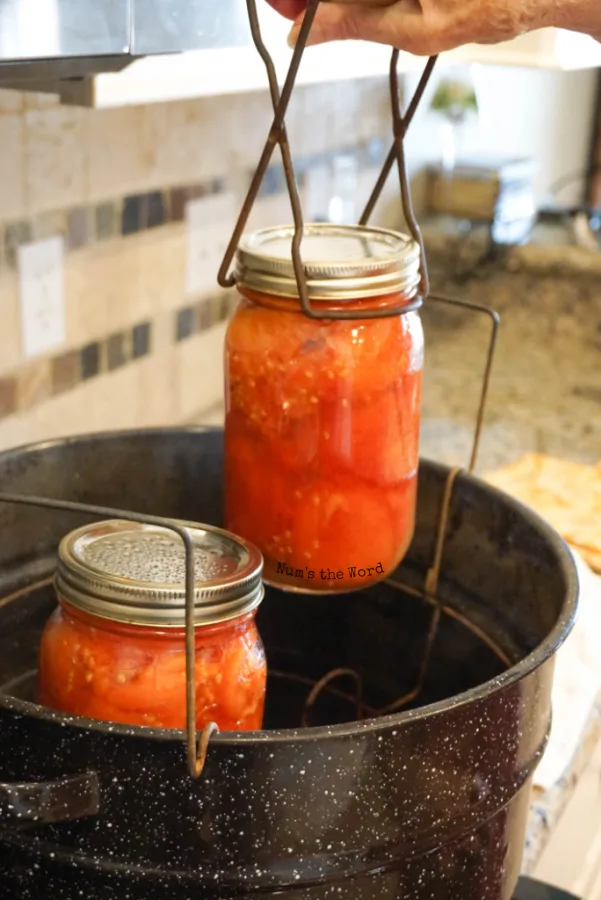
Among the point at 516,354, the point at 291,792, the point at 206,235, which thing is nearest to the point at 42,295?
the point at 206,235

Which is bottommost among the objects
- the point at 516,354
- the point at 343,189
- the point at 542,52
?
the point at 516,354

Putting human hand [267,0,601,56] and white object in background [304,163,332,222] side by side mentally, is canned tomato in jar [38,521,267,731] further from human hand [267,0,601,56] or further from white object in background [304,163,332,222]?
white object in background [304,163,332,222]

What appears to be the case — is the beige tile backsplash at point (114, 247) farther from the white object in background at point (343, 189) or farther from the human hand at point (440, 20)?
the human hand at point (440, 20)

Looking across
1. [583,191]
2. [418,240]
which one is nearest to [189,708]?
[418,240]

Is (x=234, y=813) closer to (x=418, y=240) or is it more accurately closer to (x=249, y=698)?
(x=249, y=698)

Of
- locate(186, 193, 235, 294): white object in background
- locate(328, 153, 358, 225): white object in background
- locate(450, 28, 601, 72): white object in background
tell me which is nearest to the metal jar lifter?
locate(450, 28, 601, 72): white object in background

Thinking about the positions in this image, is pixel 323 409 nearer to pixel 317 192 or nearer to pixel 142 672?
pixel 142 672
